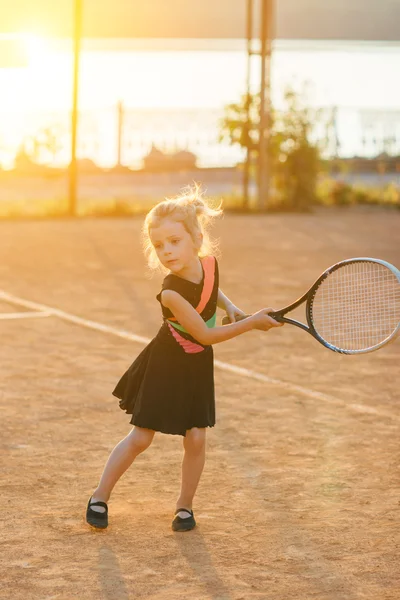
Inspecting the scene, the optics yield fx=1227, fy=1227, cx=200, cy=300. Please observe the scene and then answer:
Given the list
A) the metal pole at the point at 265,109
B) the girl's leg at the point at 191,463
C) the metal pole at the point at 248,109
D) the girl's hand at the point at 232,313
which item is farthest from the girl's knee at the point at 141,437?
the metal pole at the point at 248,109

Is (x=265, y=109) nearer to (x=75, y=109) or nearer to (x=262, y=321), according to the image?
(x=75, y=109)

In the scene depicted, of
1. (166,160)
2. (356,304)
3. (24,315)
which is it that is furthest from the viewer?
(166,160)

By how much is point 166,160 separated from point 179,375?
660 inches

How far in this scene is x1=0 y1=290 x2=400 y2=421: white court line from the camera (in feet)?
20.4

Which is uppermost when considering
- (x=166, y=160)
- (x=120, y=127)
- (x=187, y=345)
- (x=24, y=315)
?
(x=120, y=127)

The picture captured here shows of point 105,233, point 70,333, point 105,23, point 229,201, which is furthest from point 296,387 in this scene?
point 105,23

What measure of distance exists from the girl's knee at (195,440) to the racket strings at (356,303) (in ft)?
1.93

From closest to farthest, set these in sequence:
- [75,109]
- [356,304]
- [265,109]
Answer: [356,304] → [75,109] → [265,109]

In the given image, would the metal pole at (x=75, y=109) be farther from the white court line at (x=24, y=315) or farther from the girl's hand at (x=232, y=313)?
the girl's hand at (x=232, y=313)

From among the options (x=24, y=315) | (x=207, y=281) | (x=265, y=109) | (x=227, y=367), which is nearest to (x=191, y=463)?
(x=207, y=281)

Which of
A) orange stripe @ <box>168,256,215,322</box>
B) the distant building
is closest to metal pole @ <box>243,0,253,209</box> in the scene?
the distant building

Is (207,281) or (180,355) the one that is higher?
(207,281)

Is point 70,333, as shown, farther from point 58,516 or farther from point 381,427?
A: point 58,516

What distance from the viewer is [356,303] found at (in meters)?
4.65
